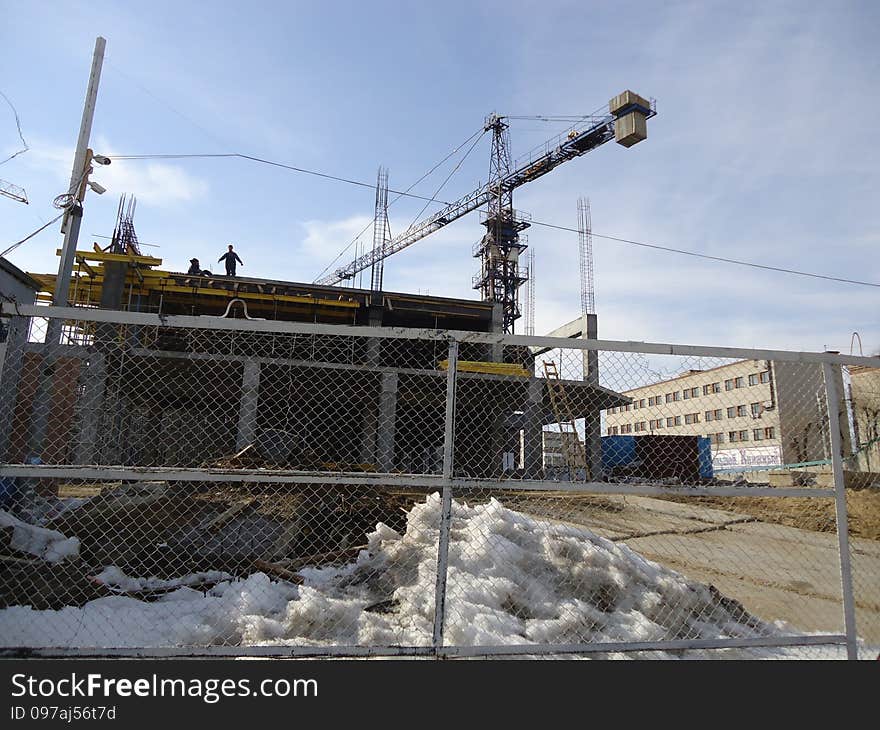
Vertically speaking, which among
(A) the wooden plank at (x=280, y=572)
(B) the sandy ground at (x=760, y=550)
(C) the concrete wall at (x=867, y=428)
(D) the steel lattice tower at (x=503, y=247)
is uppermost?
(D) the steel lattice tower at (x=503, y=247)

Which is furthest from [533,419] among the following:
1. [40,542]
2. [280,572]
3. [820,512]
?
[40,542]

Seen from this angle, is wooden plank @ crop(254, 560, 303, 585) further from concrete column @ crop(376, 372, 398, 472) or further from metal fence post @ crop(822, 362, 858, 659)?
concrete column @ crop(376, 372, 398, 472)

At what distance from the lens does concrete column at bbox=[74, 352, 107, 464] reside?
15547 mm

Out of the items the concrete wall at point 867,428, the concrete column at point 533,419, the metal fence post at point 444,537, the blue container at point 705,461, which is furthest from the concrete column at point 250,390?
the concrete wall at point 867,428

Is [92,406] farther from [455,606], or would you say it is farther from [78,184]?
[455,606]

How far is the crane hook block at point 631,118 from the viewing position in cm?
3484

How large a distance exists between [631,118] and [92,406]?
3423cm

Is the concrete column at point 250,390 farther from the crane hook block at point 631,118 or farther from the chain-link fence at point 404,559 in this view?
the crane hook block at point 631,118

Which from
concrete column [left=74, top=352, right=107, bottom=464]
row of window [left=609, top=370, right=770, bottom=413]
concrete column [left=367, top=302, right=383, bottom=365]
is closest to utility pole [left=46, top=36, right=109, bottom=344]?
concrete column [left=74, top=352, right=107, bottom=464]

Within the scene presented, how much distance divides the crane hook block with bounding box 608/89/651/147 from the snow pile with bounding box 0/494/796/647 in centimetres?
3543

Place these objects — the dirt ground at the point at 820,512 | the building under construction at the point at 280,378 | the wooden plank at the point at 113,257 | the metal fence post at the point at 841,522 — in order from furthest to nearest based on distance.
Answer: the wooden plank at the point at 113,257, the building under construction at the point at 280,378, the dirt ground at the point at 820,512, the metal fence post at the point at 841,522

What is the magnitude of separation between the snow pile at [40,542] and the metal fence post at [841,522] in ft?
22.0
